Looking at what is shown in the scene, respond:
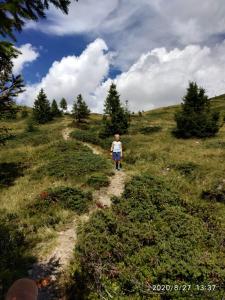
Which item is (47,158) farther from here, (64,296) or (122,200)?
(64,296)

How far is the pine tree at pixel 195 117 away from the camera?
3225 cm

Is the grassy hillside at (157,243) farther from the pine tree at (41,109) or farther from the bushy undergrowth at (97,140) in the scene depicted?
the pine tree at (41,109)

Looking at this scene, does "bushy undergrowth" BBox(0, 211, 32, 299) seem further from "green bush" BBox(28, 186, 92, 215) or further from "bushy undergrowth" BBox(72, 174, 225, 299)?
"bushy undergrowth" BBox(72, 174, 225, 299)

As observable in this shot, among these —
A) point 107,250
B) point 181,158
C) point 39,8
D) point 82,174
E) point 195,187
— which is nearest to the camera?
point 39,8

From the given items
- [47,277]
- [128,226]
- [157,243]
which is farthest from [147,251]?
[47,277]

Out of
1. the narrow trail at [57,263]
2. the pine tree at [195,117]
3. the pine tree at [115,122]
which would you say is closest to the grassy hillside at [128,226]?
the narrow trail at [57,263]

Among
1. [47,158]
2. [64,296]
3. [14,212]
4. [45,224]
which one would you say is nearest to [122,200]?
[45,224]

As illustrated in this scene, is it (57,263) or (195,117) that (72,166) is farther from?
(195,117)

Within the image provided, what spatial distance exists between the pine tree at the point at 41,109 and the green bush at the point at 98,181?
5045 cm

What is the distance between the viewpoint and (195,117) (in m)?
32.5

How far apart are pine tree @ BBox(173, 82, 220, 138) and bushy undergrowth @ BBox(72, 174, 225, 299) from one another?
2181cm

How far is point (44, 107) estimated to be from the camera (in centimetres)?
6356

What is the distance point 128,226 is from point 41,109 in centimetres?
5752

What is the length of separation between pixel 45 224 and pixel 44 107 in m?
56.5
